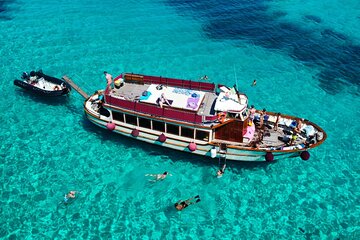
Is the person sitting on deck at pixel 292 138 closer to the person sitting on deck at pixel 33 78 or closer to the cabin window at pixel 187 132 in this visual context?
the cabin window at pixel 187 132

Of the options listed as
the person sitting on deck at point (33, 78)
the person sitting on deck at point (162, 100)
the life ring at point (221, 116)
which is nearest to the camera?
the life ring at point (221, 116)

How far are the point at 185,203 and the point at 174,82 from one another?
37.5 ft

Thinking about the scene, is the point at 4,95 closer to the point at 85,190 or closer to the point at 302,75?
the point at 85,190

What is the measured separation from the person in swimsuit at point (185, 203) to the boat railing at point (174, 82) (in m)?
10.1

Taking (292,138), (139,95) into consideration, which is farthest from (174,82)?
(292,138)

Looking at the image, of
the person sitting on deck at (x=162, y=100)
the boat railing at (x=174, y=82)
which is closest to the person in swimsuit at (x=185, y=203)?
the person sitting on deck at (x=162, y=100)

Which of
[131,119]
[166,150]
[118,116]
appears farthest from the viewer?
[166,150]

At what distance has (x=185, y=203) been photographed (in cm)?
2436

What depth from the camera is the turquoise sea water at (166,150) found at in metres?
23.8

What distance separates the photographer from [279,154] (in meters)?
26.1

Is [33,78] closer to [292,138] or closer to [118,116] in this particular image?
[118,116]

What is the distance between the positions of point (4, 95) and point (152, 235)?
2459 centimetres

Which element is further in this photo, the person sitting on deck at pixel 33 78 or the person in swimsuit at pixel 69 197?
the person sitting on deck at pixel 33 78

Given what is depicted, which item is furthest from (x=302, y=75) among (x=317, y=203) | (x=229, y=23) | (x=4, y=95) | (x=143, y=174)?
(x=4, y=95)
